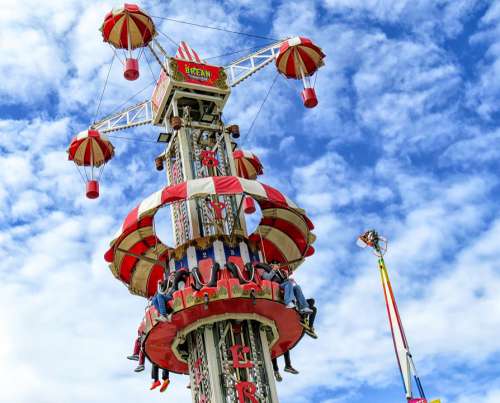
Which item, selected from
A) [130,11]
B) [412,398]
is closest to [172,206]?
[130,11]

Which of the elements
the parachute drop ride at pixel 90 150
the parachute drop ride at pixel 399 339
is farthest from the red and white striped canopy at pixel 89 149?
the parachute drop ride at pixel 399 339

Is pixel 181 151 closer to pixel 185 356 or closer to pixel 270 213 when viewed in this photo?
pixel 270 213

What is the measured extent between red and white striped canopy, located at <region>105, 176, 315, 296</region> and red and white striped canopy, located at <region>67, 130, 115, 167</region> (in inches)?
246

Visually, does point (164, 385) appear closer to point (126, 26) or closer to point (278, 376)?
point (278, 376)

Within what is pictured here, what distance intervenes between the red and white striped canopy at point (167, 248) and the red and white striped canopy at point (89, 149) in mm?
6250

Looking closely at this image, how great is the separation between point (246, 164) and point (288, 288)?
1117 cm

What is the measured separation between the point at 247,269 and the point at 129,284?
23.5 feet

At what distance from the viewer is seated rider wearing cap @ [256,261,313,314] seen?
28033 mm

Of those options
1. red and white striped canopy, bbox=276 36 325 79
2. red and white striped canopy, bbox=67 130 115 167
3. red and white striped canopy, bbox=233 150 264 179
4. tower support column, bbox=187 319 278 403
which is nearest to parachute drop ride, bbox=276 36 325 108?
red and white striped canopy, bbox=276 36 325 79

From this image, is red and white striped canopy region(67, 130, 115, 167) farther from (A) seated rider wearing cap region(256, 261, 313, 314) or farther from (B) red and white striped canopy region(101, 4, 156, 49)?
(A) seated rider wearing cap region(256, 261, 313, 314)

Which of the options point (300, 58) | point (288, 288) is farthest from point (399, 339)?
point (300, 58)

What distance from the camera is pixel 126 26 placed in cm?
3259

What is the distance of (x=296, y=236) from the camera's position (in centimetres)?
3275

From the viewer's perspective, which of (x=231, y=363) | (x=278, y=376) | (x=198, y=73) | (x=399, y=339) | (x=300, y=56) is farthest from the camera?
(x=198, y=73)
